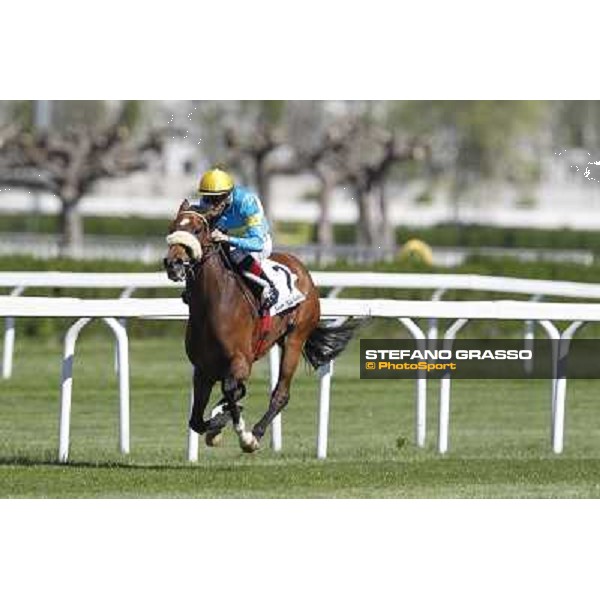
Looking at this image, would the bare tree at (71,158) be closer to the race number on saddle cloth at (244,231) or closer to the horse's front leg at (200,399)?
the race number on saddle cloth at (244,231)

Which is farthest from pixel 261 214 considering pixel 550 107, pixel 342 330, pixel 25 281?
pixel 550 107

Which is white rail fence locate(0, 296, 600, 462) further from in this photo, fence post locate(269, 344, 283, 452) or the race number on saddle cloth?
the race number on saddle cloth

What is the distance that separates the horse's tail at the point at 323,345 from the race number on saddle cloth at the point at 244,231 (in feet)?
2.35

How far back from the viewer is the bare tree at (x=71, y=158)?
3350 centimetres

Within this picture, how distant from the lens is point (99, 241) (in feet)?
119

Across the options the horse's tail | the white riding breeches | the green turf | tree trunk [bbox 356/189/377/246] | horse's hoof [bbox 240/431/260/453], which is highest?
tree trunk [bbox 356/189/377/246]

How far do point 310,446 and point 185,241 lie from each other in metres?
2.37

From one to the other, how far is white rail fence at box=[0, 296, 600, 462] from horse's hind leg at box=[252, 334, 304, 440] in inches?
11.5

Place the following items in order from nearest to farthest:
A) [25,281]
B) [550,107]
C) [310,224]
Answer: [25,281] → [310,224] → [550,107]

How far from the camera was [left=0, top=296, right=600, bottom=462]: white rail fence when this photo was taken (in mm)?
9648

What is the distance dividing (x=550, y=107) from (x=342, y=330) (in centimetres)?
5380

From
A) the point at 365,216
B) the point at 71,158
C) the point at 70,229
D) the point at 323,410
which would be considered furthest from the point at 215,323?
the point at 365,216

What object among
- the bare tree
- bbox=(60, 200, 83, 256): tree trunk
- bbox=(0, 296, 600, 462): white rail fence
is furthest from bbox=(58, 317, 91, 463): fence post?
the bare tree

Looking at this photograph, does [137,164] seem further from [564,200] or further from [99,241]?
[564,200]
